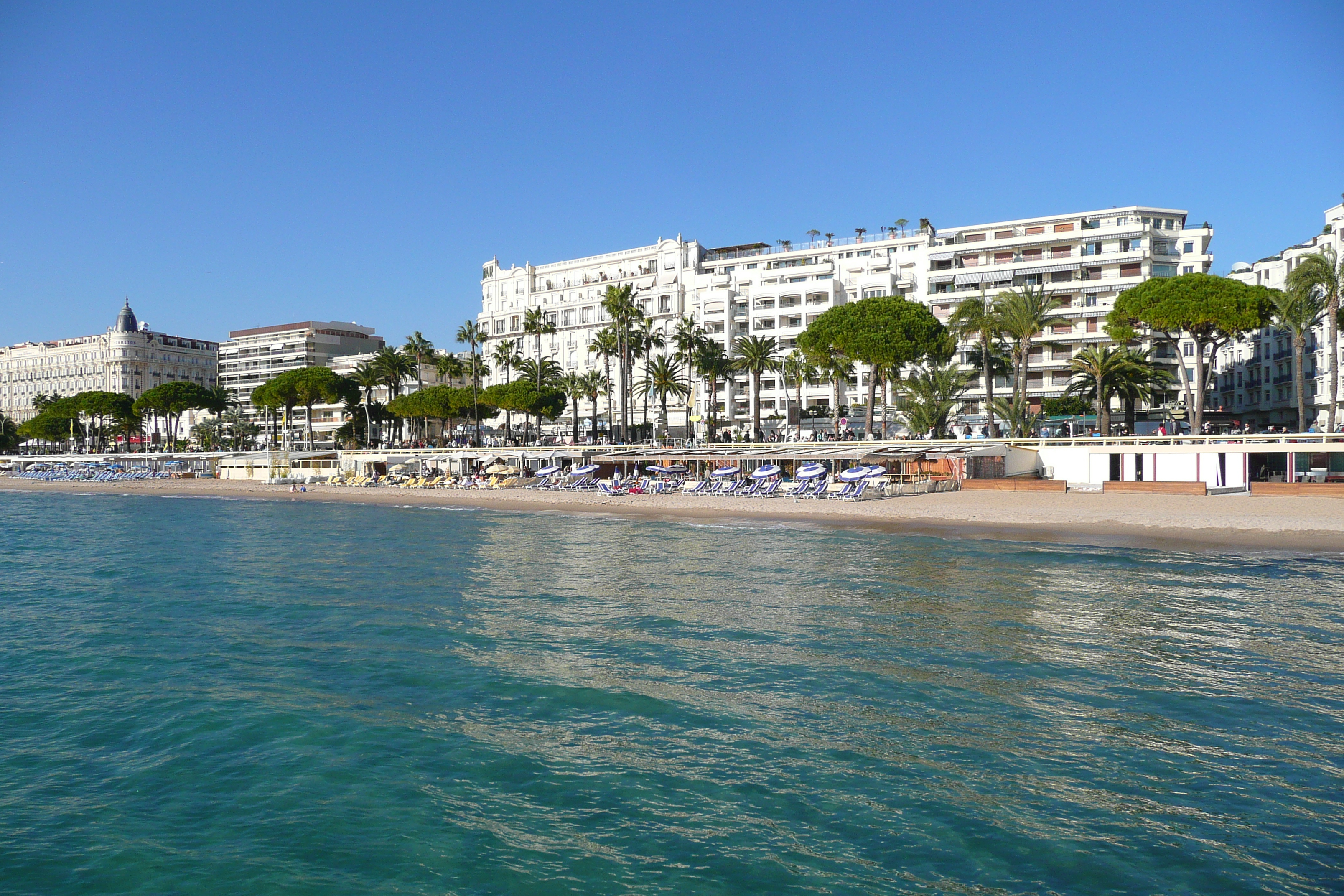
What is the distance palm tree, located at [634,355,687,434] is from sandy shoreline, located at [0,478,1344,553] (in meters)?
31.0

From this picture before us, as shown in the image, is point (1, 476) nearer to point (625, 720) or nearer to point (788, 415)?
point (788, 415)

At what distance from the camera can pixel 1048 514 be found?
113ft

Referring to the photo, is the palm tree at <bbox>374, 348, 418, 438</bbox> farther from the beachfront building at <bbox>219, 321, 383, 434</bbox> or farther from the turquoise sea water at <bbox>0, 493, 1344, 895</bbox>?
the turquoise sea water at <bbox>0, 493, 1344, 895</bbox>

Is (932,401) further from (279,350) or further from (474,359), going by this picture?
(279,350)

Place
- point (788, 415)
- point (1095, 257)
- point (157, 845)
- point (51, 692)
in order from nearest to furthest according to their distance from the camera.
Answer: point (157, 845) → point (51, 692) → point (1095, 257) → point (788, 415)

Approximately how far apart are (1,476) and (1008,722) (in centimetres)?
11525

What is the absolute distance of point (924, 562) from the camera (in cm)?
2498

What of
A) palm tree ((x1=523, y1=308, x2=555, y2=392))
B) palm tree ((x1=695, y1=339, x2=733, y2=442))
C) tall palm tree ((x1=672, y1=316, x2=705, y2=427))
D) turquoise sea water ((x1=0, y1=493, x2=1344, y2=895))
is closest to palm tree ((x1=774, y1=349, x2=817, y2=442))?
palm tree ((x1=695, y1=339, x2=733, y2=442))

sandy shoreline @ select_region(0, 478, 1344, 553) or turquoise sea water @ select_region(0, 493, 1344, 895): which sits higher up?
sandy shoreline @ select_region(0, 478, 1344, 553)

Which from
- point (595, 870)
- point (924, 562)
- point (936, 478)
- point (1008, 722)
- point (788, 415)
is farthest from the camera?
point (788, 415)

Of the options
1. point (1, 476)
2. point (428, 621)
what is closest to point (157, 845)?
point (428, 621)

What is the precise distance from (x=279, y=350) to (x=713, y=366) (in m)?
98.5

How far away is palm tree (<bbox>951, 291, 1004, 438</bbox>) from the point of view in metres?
56.6

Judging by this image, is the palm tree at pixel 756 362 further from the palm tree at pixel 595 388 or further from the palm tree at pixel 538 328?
the palm tree at pixel 538 328
